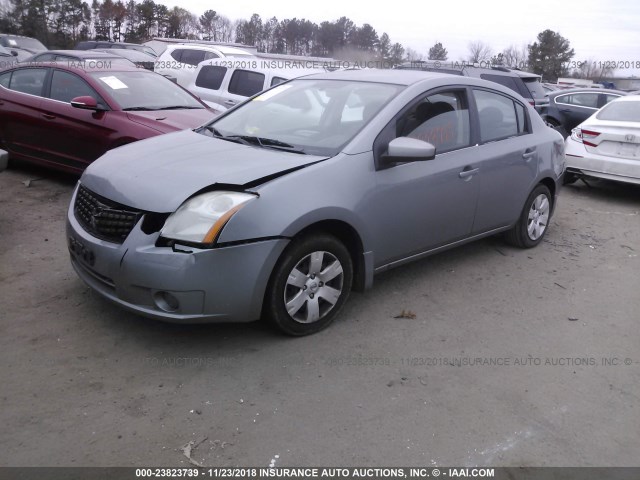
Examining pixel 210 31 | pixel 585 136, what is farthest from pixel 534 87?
pixel 210 31

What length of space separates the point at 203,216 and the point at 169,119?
3.59 metres

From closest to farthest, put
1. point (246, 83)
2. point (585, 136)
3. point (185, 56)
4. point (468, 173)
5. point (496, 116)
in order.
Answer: point (468, 173) → point (496, 116) → point (585, 136) → point (246, 83) → point (185, 56)

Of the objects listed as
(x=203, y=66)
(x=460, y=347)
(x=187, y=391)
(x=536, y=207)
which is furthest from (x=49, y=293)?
(x=203, y=66)

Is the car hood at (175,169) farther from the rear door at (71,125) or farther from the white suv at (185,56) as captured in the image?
the white suv at (185,56)

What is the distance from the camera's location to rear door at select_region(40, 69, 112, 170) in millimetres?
6551

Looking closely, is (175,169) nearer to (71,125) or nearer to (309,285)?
(309,285)

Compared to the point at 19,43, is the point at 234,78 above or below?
below

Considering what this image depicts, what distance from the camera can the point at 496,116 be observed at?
5227mm

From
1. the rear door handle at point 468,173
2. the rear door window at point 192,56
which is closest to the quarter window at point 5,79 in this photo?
the rear door handle at point 468,173

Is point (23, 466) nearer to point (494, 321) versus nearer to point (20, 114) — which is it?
point (494, 321)

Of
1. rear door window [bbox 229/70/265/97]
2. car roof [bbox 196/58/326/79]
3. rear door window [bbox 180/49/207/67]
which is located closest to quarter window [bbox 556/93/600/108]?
car roof [bbox 196/58/326/79]

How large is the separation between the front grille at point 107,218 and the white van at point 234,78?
21.1ft

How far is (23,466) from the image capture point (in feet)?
8.52

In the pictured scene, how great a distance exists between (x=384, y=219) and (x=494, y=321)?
1097 millimetres
